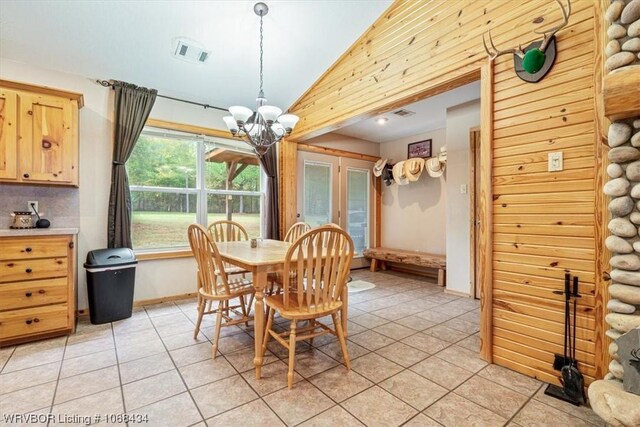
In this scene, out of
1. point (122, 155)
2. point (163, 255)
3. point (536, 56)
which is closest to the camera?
point (536, 56)

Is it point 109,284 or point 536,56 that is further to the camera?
point 109,284

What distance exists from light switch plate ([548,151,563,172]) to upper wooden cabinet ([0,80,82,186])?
3.91 metres

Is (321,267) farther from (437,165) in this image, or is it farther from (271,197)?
(437,165)

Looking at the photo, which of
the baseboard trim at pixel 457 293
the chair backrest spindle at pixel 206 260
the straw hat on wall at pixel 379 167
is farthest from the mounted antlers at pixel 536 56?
the straw hat on wall at pixel 379 167

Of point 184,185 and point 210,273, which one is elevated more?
point 184,185

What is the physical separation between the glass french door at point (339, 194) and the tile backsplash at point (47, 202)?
2.93 metres

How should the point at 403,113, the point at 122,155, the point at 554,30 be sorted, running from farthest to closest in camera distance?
the point at 403,113 → the point at 122,155 → the point at 554,30

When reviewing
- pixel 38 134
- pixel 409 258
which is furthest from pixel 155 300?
pixel 409 258

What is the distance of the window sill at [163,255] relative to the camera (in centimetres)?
351

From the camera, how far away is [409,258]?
4785mm

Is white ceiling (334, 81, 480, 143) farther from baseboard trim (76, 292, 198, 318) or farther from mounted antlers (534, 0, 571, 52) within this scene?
baseboard trim (76, 292, 198, 318)

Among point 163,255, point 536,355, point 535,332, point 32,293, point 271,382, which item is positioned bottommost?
point 271,382

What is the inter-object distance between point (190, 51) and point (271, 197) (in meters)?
2.02

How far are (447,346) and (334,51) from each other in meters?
3.20
